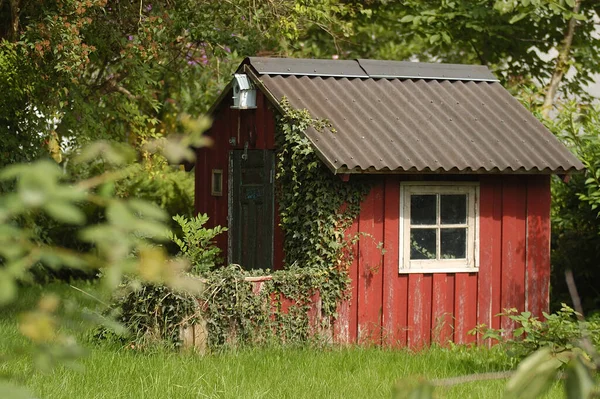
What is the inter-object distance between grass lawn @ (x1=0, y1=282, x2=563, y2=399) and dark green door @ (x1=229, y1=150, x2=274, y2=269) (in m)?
1.94

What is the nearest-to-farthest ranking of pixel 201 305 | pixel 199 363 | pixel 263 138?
pixel 199 363 → pixel 201 305 → pixel 263 138

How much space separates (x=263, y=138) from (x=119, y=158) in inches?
398

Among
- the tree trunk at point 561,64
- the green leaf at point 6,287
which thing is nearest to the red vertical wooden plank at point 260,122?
the tree trunk at point 561,64

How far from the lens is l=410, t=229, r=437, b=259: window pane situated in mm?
11367

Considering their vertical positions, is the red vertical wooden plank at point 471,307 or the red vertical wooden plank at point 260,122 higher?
the red vertical wooden plank at point 260,122

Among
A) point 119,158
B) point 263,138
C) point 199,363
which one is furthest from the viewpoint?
point 263,138

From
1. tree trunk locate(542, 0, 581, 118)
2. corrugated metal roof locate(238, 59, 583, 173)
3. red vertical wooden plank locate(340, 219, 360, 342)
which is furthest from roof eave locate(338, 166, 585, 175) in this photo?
tree trunk locate(542, 0, 581, 118)

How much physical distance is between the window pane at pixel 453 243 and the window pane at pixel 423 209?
25 centimetres

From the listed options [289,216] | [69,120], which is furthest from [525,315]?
[69,120]

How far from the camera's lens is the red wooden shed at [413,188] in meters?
11.1

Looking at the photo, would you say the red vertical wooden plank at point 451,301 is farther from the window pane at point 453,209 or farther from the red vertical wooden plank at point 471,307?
the window pane at point 453,209

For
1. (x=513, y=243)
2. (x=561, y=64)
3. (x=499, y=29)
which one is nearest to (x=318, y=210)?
(x=513, y=243)

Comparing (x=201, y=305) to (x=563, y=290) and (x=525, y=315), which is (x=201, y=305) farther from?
(x=563, y=290)

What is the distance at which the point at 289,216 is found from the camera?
11.3 meters
